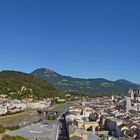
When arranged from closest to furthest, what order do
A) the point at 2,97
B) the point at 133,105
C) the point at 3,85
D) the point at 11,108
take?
the point at 133,105 < the point at 11,108 < the point at 2,97 < the point at 3,85

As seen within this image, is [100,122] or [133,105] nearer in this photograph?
[100,122]

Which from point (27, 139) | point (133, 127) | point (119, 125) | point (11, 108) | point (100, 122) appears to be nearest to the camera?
point (27, 139)

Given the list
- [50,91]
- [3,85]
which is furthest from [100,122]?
[50,91]

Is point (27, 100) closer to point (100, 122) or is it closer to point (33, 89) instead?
point (33, 89)

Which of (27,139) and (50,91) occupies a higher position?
(50,91)

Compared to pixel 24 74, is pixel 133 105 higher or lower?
lower

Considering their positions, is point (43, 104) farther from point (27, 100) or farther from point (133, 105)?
point (133, 105)

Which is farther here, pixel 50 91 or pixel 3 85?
pixel 50 91

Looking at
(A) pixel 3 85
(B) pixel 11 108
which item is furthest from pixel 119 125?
(A) pixel 3 85

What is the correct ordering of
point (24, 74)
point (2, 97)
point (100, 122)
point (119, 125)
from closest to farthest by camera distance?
1. point (119, 125)
2. point (100, 122)
3. point (2, 97)
4. point (24, 74)
